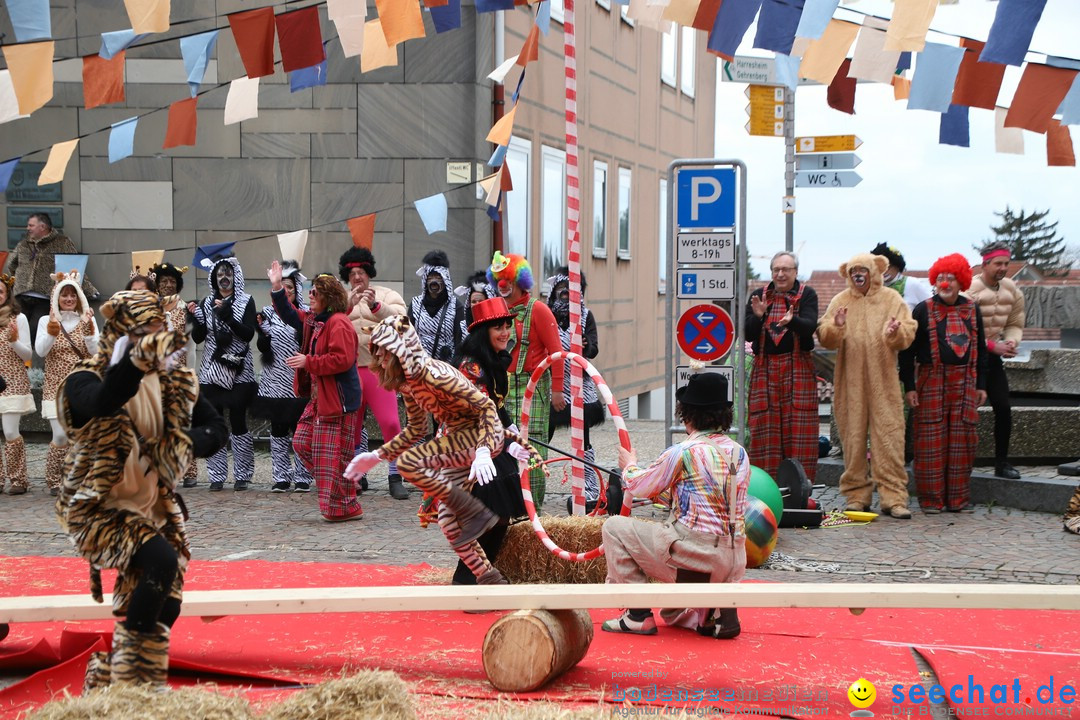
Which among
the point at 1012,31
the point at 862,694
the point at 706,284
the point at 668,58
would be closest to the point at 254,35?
the point at 706,284

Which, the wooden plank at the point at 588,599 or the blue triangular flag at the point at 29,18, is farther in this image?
the blue triangular flag at the point at 29,18

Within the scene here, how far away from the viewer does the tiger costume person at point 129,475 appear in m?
4.72

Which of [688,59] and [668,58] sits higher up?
[688,59]

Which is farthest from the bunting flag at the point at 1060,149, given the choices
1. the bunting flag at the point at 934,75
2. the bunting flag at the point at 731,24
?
the bunting flag at the point at 731,24

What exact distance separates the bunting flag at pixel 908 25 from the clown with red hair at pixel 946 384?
303cm

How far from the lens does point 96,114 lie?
588 inches

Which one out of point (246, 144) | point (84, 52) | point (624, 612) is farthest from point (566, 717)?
point (84, 52)

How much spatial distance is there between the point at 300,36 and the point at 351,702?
6312mm

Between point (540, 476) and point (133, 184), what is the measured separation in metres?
8.71

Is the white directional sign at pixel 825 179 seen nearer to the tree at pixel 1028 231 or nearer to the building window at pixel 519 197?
the building window at pixel 519 197

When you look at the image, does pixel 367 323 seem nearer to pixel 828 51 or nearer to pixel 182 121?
pixel 182 121

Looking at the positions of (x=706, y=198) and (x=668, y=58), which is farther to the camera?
(x=668, y=58)

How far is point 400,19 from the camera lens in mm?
8641

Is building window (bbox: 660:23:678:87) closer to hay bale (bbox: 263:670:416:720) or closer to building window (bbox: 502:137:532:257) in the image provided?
building window (bbox: 502:137:532:257)
